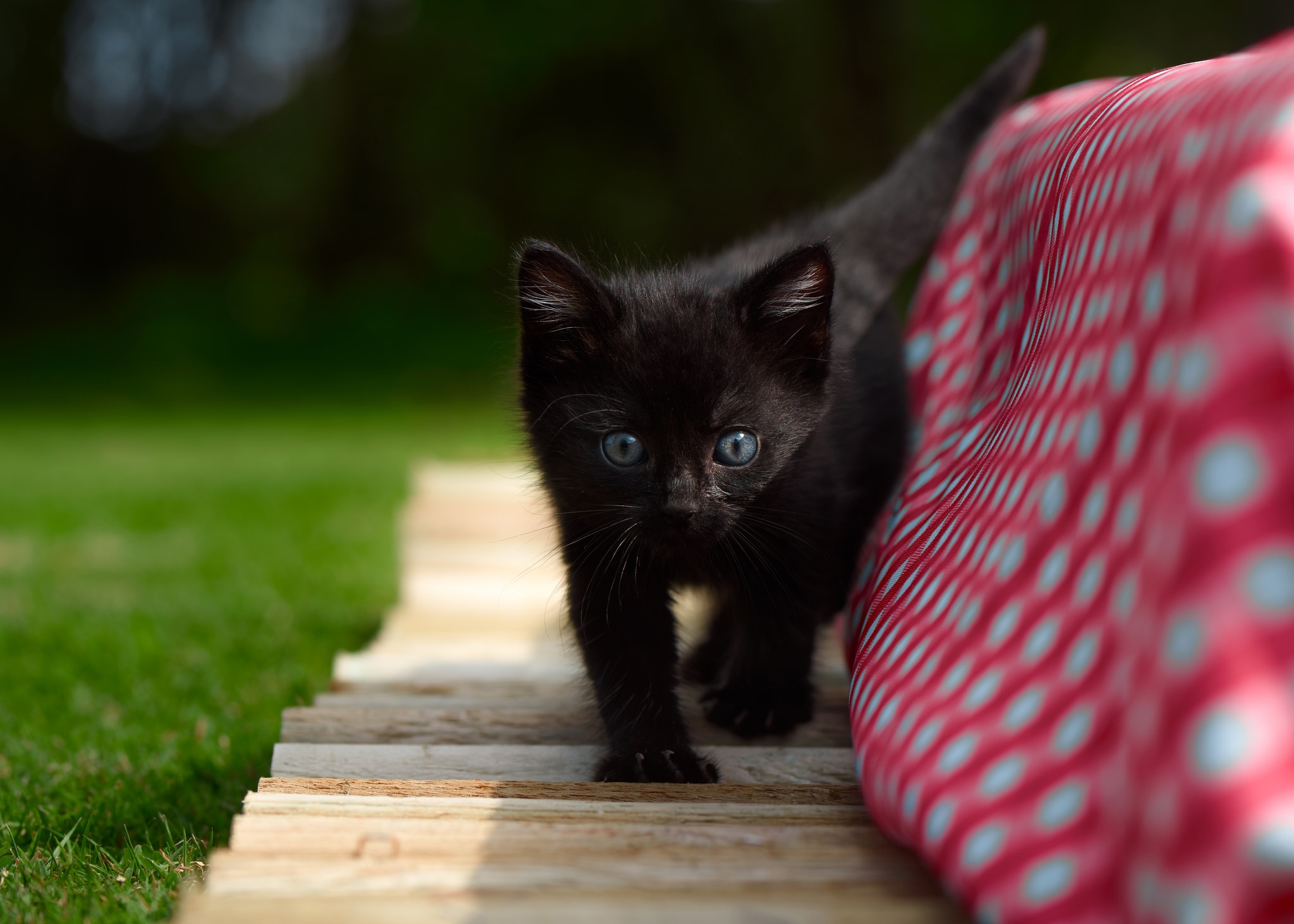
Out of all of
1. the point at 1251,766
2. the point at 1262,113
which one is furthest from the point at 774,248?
the point at 1251,766

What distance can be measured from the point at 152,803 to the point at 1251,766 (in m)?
1.63

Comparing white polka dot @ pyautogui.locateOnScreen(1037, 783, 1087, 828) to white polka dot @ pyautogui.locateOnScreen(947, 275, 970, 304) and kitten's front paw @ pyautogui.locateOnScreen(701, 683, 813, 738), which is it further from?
white polka dot @ pyautogui.locateOnScreen(947, 275, 970, 304)

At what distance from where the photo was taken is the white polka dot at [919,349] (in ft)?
8.03

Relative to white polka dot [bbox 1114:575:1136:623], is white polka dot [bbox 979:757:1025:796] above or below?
below

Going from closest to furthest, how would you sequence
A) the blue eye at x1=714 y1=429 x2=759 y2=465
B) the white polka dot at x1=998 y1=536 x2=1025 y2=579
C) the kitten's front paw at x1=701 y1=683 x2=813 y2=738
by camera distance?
the white polka dot at x1=998 y1=536 x2=1025 y2=579
the blue eye at x1=714 y1=429 x2=759 y2=465
the kitten's front paw at x1=701 y1=683 x2=813 y2=738

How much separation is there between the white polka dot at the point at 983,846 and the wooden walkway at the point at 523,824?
0.08 metres

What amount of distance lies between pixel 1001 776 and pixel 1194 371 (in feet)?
1.52

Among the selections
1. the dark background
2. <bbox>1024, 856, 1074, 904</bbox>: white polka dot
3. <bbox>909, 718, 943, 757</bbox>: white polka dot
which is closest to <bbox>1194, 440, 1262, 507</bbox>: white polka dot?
<bbox>1024, 856, 1074, 904</bbox>: white polka dot

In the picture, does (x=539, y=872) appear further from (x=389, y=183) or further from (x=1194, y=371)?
A: (x=389, y=183)

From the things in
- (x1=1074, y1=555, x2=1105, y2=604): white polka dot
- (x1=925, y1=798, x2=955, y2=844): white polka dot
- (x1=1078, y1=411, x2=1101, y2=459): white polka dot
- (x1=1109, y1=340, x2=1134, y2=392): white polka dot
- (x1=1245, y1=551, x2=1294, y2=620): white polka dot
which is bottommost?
(x1=925, y1=798, x2=955, y2=844): white polka dot

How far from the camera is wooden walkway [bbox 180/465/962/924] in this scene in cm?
120

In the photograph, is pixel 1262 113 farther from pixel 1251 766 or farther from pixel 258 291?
pixel 258 291

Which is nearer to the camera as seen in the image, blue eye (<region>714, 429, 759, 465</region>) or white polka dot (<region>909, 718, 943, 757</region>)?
white polka dot (<region>909, 718, 943, 757</region>)

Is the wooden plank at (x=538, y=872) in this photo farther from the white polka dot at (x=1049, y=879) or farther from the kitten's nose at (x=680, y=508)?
the kitten's nose at (x=680, y=508)
